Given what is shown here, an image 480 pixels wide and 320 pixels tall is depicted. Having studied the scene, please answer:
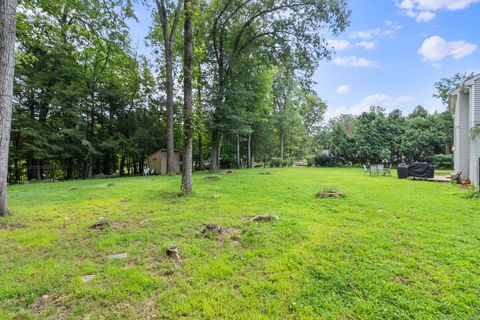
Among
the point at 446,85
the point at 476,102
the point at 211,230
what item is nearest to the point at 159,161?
the point at 211,230

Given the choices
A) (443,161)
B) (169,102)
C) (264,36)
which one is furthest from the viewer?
(443,161)

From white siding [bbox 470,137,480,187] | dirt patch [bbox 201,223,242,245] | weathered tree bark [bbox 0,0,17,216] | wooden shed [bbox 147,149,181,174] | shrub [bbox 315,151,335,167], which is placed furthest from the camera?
shrub [bbox 315,151,335,167]

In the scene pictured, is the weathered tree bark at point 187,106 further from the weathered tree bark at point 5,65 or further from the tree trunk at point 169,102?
the tree trunk at point 169,102

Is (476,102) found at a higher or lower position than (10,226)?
higher

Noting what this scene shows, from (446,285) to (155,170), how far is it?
Answer: 1918 cm

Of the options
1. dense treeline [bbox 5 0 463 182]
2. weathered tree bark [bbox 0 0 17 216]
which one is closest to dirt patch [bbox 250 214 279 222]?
dense treeline [bbox 5 0 463 182]

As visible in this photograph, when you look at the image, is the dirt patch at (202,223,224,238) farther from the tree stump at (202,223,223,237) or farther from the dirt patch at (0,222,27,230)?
the dirt patch at (0,222,27,230)

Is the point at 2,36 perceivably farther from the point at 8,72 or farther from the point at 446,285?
the point at 446,285

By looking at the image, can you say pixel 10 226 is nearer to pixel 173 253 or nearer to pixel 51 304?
pixel 51 304

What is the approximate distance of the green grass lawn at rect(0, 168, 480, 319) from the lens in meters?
2.08

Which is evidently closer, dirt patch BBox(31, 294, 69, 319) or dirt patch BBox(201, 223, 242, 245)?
dirt patch BBox(31, 294, 69, 319)

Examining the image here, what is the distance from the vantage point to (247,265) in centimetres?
284

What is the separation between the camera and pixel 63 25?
309 inches

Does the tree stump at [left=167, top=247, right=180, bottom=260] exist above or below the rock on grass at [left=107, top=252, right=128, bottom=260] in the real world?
above
